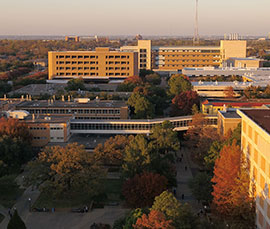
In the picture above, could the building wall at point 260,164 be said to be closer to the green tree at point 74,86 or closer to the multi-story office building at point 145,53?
the green tree at point 74,86

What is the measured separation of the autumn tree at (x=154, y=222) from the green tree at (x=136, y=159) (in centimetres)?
930

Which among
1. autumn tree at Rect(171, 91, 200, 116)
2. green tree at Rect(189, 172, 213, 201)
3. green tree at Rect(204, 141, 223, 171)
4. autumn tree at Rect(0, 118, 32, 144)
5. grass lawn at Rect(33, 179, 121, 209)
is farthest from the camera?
autumn tree at Rect(171, 91, 200, 116)

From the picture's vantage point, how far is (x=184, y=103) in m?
47.0

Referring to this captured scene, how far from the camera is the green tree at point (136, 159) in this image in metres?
27.0

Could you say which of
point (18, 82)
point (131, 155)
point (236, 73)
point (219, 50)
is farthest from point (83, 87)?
point (219, 50)

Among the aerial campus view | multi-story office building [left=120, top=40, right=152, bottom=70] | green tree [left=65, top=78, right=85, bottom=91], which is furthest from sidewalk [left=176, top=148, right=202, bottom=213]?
A: multi-story office building [left=120, top=40, right=152, bottom=70]

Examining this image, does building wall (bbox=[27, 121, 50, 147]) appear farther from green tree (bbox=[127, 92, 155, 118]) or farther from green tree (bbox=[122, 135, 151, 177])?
green tree (bbox=[127, 92, 155, 118])

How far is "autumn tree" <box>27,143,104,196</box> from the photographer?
82.7ft

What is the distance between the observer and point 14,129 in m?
33.0

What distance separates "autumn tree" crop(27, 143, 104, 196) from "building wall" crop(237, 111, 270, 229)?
31.6ft

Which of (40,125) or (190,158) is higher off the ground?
(40,125)

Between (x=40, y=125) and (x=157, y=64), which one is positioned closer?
(x=40, y=125)

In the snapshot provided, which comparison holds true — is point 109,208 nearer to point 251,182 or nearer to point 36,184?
point 36,184

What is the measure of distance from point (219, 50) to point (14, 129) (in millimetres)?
71400
